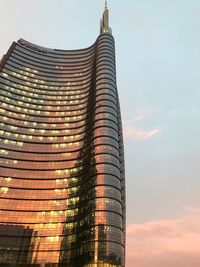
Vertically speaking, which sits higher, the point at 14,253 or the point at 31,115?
the point at 31,115

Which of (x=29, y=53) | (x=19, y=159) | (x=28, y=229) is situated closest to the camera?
(x=28, y=229)

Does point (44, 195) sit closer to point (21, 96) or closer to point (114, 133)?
point (114, 133)

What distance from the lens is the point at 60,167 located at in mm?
137125

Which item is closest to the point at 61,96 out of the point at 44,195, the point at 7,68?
the point at 7,68

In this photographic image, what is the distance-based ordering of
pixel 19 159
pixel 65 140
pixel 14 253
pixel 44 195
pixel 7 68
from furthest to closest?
1. pixel 7 68
2. pixel 65 140
3. pixel 19 159
4. pixel 44 195
5. pixel 14 253

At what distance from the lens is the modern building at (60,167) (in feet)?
349

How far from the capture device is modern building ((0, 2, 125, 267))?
106250 millimetres

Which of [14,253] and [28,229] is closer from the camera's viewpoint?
[14,253]

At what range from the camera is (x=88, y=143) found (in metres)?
134

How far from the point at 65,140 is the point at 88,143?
19.0 meters

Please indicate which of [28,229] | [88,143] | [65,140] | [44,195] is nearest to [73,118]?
[65,140]

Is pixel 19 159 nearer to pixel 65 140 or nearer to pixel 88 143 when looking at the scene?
pixel 65 140

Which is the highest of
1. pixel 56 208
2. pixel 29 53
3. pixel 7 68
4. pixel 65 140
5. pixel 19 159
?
pixel 29 53

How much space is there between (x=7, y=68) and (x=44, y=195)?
9036cm
